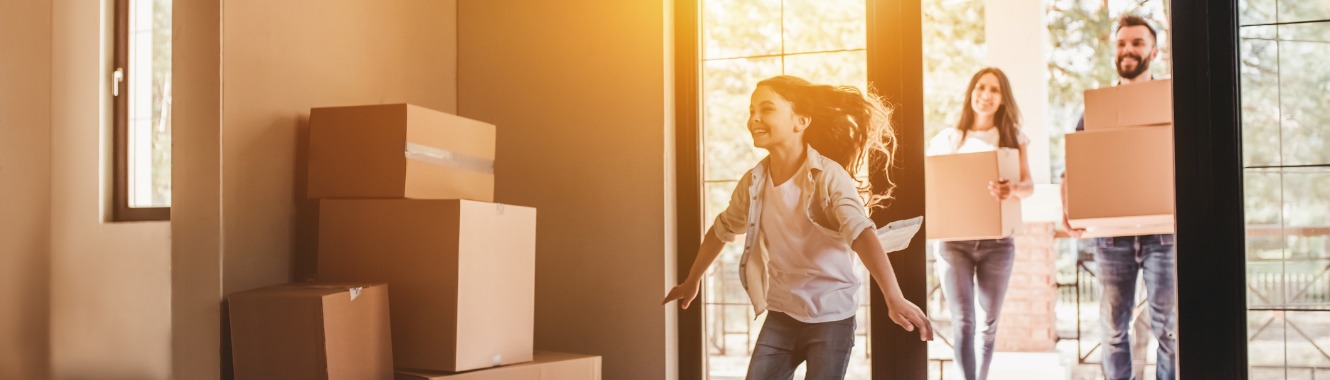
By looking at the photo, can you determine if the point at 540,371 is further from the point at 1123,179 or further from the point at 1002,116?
the point at 1002,116

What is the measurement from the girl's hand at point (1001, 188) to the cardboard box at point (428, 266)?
5.73 ft

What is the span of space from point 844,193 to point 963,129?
4.46ft

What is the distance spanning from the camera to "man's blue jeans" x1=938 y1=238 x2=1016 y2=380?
12.3 ft

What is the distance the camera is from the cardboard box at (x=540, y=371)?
112 inches

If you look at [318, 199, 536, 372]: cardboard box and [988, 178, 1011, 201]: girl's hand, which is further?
[988, 178, 1011, 201]: girl's hand

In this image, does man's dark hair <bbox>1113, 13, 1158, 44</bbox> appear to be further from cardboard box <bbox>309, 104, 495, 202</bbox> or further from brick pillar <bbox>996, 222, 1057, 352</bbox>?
cardboard box <bbox>309, 104, 495, 202</bbox>

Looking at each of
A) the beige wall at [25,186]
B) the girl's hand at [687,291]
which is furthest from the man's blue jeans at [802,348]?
the beige wall at [25,186]

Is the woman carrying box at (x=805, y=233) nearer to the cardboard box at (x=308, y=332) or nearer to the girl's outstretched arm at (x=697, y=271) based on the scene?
the girl's outstretched arm at (x=697, y=271)

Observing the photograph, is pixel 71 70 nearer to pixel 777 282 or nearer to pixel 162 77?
pixel 162 77

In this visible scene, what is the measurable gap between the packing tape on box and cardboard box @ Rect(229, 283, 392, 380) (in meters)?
0.39

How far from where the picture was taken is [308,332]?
2.58m

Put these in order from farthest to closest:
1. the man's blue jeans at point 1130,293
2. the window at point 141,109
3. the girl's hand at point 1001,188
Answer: the window at point 141,109
the girl's hand at point 1001,188
the man's blue jeans at point 1130,293

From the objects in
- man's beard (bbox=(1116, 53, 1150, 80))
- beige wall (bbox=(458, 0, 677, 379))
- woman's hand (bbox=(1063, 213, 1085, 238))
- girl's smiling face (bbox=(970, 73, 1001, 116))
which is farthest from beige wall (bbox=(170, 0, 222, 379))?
man's beard (bbox=(1116, 53, 1150, 80))

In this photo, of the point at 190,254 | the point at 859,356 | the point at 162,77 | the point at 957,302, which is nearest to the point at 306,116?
the point at 190,254
